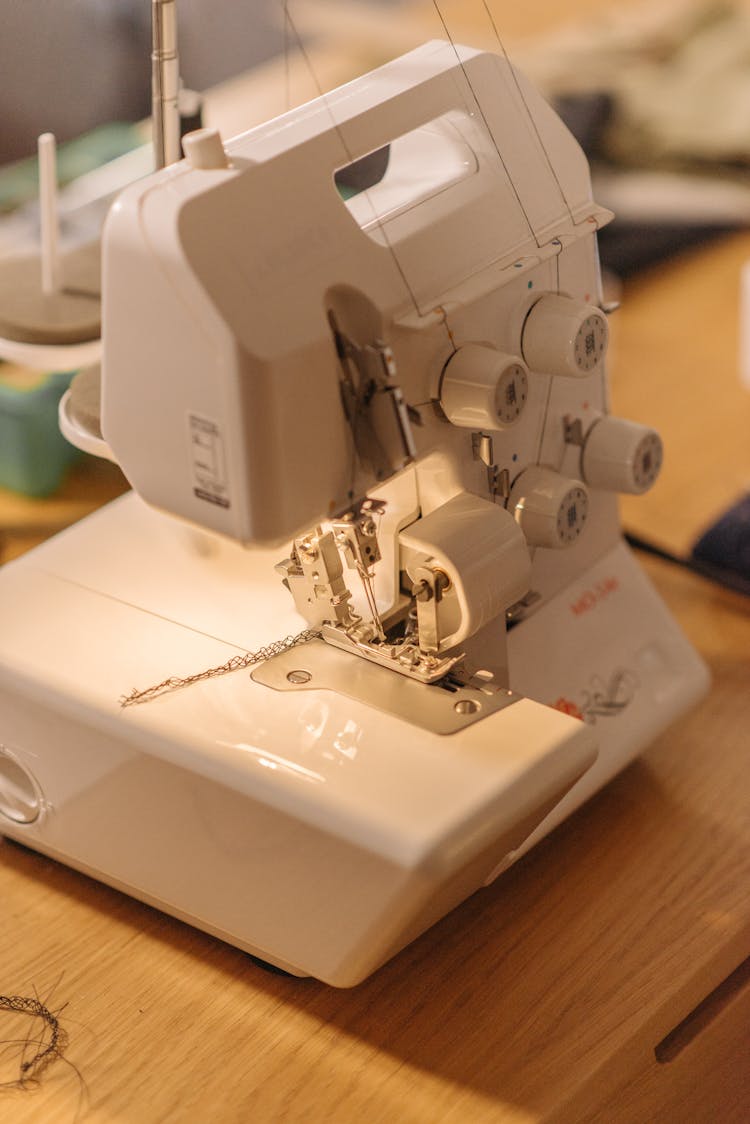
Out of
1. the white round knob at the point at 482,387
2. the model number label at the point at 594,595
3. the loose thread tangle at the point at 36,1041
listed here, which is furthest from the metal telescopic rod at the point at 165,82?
the loose thread tangle at the point at 36,1041

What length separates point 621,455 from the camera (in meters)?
1.11

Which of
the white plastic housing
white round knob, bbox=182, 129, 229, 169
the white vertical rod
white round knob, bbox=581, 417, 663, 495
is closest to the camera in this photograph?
white round knob, bbox=182, 129, 229, 169

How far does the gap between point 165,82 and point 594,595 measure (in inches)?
19.5

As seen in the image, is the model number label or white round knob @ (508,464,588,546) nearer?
white round knob @ (508,464,588,546)

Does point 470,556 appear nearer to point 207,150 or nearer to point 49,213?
point 207,150

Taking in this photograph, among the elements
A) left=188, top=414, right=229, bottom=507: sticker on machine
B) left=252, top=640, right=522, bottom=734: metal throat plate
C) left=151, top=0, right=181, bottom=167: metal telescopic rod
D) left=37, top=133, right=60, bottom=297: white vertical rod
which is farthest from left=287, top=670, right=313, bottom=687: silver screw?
left=37, top=133, right=60, bottom=297: white vertical rod

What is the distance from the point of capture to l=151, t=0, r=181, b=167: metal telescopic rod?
1.00 meters

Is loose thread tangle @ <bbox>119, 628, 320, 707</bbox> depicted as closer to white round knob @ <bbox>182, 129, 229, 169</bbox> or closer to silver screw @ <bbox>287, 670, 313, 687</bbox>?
silver screw @ <bbox>287, 670, 313, 687</bbox>

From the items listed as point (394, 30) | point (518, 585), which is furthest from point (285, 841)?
point (394, 30)

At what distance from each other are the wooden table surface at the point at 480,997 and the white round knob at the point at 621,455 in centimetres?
24

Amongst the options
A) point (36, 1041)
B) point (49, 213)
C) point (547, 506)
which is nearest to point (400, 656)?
point (547, 506)

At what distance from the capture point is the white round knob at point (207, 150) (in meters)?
0.88

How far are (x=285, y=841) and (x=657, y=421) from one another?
91 cm

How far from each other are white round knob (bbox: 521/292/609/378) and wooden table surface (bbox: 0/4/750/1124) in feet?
1.15
